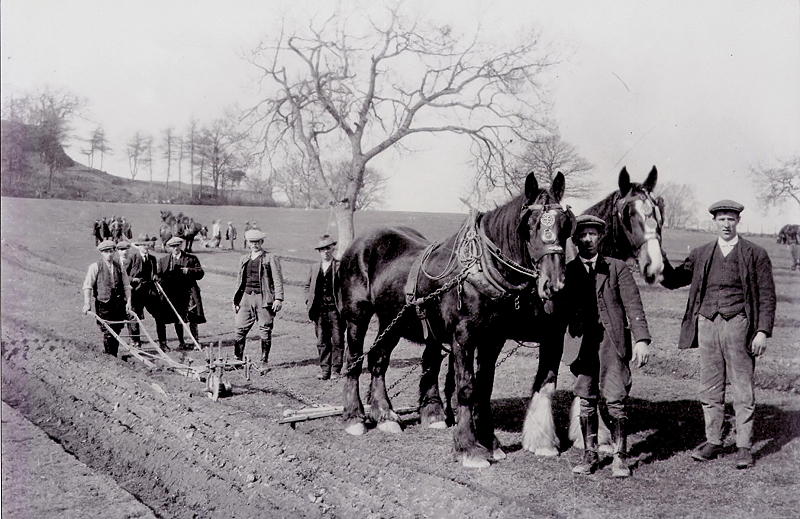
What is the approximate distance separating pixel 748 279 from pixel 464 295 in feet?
7.31

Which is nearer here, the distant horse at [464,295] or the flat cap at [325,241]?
the distant horse at [464,295]

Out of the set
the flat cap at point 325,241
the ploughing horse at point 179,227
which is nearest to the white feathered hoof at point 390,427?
the flat cap at point 325,241

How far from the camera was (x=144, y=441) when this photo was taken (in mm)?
6656

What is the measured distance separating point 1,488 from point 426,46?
20.1 feet

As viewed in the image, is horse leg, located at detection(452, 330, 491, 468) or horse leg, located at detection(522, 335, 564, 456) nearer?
horse leg, located at detection(452, 330, 491, 468)

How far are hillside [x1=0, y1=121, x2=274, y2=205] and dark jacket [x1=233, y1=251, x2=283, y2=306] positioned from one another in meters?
0.85

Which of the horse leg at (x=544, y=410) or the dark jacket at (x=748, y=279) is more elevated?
the dark jacket at (x=748, y=279)

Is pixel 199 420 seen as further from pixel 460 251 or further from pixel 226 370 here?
pixel 460 251

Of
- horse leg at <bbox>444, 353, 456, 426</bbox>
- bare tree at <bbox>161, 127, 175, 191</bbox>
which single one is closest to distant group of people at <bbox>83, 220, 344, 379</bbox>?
bare tree at <bbox>161, 127, 175, 191</bbox>

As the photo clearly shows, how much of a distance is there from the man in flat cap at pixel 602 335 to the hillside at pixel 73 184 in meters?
4.85

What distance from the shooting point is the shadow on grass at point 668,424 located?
18.4 ft

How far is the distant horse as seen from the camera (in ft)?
16.0

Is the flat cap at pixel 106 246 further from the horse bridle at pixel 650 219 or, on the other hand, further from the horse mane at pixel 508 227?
the horse bridle at pixel 650 219

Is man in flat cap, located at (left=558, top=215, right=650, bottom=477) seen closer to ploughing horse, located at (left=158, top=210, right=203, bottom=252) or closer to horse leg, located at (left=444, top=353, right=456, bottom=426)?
horse leg, located at (left=444, top=353, right=456, bottom=426)
